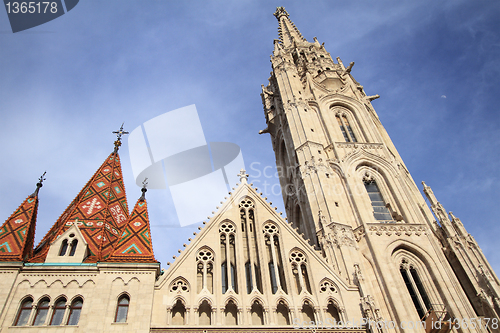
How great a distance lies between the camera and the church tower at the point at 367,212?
54.9 feet

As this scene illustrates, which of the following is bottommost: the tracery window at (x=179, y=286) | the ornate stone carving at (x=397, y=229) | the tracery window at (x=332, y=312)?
the tracery window at (x=332, y=312)

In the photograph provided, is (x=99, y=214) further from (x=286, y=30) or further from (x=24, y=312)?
(x=286, y=30)

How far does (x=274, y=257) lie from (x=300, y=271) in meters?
1.24

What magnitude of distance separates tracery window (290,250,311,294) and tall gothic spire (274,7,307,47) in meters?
23.7

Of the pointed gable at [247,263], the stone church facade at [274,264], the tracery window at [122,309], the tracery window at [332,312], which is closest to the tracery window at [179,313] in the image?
the stone church facade at [274,264]

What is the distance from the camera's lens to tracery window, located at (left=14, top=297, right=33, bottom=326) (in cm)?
1320

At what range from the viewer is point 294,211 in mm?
26219

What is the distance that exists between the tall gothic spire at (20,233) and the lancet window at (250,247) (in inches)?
327

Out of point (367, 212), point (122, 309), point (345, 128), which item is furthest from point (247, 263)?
point (345, 128)

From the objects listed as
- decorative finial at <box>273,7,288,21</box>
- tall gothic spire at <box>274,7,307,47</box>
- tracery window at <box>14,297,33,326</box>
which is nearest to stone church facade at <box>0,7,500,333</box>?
tracery window at <box>14,297,33,326</box>

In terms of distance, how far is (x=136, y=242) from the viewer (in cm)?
1600

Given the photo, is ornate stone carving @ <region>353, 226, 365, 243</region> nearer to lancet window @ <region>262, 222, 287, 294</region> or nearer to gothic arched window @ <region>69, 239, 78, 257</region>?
lancet window @ <region>262, 222, 287, 294</region>

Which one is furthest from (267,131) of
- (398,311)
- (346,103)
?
(398,311)

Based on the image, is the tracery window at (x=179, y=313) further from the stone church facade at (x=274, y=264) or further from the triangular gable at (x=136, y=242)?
the triangular gable at (x=136, y=242)
